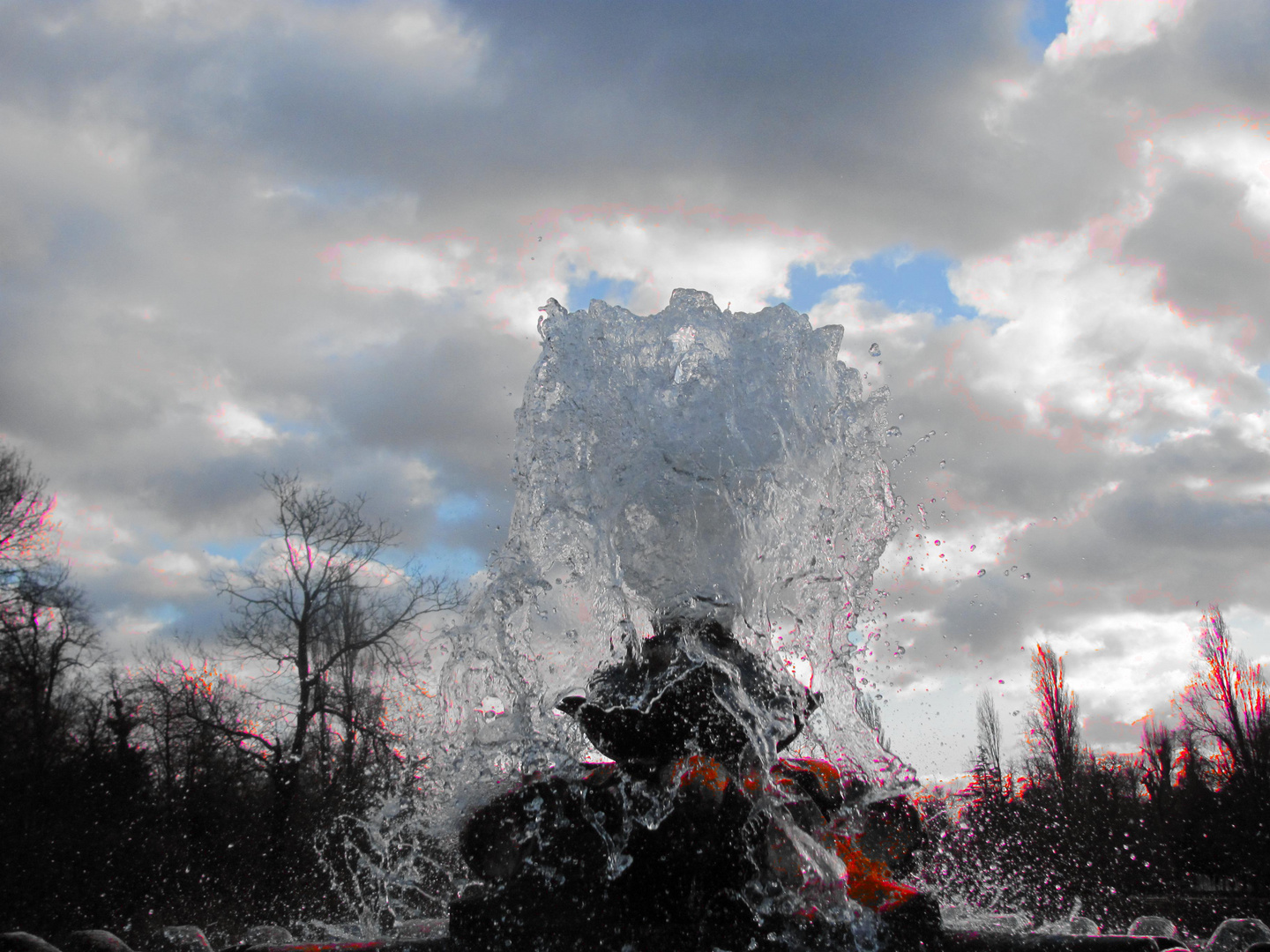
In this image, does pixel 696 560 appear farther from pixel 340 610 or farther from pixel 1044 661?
pixel 1044 661

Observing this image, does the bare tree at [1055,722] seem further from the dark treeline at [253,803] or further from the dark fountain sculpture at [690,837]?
the dark fountain sculpture at [690,837]

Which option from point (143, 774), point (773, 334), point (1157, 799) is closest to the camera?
point (773, 334)

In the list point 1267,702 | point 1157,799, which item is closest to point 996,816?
point 1157,799

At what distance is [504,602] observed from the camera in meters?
4.96

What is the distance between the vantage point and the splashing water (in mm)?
4523

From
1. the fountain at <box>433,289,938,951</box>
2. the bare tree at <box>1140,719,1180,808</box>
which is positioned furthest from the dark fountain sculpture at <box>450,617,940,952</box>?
the bare tree at <box>1140,719,1180,808</box>

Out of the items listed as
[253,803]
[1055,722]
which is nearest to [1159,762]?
[1055,722]

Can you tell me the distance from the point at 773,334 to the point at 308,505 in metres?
24.2

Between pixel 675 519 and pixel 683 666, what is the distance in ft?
2.97

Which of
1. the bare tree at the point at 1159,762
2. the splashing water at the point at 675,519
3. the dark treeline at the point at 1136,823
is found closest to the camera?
the splashing water at the point at 675,519

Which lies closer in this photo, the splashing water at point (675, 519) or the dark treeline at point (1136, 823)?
the splashing water at point (675, 519)

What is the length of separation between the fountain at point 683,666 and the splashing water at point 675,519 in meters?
0.01

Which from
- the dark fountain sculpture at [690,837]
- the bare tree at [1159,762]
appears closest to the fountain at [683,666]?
the dark fountain sculpture at [690,837]

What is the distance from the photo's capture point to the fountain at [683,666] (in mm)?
3314
